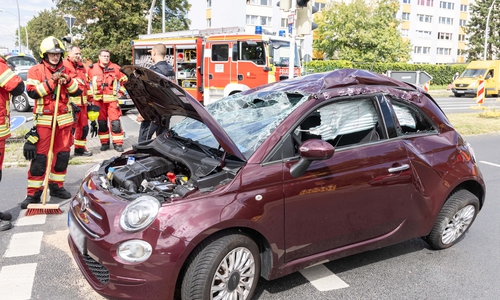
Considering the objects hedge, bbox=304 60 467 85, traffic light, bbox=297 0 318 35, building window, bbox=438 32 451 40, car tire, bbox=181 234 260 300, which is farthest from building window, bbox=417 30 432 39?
car tire, bbox=181 234 260 300

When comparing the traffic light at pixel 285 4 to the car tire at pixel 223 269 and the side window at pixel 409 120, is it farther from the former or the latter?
the car tire at pixel 223 269

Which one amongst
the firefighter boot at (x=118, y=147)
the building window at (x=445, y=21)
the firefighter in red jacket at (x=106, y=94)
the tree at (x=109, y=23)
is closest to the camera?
the firefighter in red jacket at (x=106, y=94)

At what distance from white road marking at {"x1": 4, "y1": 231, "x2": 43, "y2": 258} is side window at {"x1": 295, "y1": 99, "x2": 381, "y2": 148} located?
2.77 m

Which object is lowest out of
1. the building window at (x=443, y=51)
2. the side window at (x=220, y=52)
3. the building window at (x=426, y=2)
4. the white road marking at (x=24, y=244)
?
the white road marking at (x=24, y=244)

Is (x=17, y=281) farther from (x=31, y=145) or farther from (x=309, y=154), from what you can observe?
(x=309, y=154)

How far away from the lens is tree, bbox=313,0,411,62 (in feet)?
135

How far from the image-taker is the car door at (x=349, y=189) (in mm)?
3193

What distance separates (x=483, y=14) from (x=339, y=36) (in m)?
25.6

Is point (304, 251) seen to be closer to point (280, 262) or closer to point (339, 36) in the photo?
point (280, 262)

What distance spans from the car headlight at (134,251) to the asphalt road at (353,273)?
82 cm

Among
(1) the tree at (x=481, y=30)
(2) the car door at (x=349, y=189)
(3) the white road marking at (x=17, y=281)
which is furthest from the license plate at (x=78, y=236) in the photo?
(1) the tree at (x=481, y=30)

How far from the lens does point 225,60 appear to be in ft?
47.9

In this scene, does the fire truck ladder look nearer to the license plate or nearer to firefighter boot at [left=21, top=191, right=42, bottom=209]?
firefighter boot at [left=21, top=191, right=42, bottom=209]

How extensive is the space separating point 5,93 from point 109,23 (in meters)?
28.8
